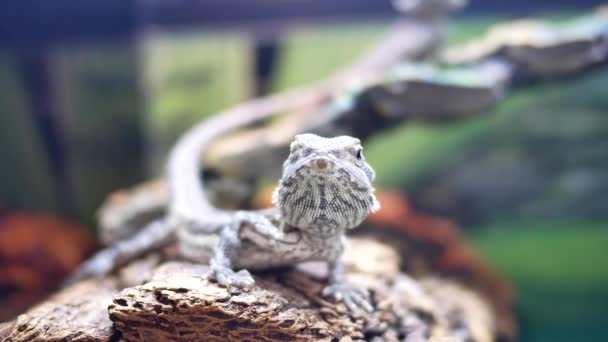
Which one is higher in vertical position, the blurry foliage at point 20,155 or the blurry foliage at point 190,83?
the blurry foliage at point 190,83

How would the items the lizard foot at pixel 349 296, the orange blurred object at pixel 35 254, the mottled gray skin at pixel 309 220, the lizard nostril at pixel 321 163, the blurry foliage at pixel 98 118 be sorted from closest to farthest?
the lizard nostril at pixel 321 163
the mottled gray skin at pixel 309 220
the lizard foot at pixel 349 296
the orange blurred object at pixel 35 254
the blurry foliage at pixel 98 118

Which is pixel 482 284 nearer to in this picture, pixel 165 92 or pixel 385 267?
pixel 385 267

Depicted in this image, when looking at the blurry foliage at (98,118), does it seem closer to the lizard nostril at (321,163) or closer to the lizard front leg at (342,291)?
the lizard front leg at (342,291)

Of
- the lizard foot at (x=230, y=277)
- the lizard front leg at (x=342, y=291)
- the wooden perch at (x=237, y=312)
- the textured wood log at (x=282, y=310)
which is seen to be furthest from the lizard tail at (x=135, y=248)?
the lizard front leg at (x=342, y=291)

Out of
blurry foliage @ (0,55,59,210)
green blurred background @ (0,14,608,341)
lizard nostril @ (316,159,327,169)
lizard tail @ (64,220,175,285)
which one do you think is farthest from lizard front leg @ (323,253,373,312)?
blurry foliage @ (0,55,59,210)

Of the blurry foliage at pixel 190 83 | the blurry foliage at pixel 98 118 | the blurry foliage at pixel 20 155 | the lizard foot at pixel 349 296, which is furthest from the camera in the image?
the blurry foliage at pixel 190 83

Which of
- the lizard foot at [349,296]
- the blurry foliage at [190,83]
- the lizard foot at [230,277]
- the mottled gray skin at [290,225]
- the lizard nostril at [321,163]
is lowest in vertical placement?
the lizard foot at [349,296]

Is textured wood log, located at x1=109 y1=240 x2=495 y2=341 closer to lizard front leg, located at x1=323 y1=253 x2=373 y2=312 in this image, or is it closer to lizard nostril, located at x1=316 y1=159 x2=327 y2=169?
lizard front leg, located at x1=323 y1=253 x2=373 y2=312
